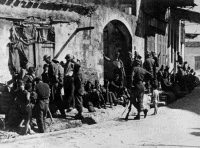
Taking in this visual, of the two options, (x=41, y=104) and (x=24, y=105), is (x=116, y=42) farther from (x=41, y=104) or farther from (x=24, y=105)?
(x=24, y=105)

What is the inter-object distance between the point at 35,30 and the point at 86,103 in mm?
3508

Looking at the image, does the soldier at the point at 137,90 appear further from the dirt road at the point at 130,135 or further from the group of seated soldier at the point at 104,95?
the group of seated soldier at the point at 104,95

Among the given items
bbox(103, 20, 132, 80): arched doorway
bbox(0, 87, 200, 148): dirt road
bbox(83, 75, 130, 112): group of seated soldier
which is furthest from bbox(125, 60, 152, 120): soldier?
bbox(103, 20, 132, 80): arched doorway

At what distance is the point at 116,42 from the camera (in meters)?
17.6

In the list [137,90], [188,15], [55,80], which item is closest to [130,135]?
[137,90]

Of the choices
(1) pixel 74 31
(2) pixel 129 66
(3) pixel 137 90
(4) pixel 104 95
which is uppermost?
(1) pixel 74 31

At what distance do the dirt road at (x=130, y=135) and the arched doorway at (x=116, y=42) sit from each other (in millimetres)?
7259

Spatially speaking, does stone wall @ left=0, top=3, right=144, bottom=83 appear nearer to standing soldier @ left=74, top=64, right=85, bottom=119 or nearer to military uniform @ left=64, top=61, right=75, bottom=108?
military uniform @ left=64, top=61, right=75, bottom=108

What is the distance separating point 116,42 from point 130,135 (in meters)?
10.3

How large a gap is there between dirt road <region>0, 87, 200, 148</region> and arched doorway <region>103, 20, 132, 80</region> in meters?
7.26

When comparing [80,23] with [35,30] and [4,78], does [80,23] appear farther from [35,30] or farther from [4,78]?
[4,78]

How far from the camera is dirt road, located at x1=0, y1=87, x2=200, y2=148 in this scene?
7.04 metres

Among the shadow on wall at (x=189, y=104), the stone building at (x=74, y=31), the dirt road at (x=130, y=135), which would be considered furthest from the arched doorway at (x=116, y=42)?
the dirt road at (x=130, y=135)

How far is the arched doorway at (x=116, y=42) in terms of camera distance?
17.1 metres
